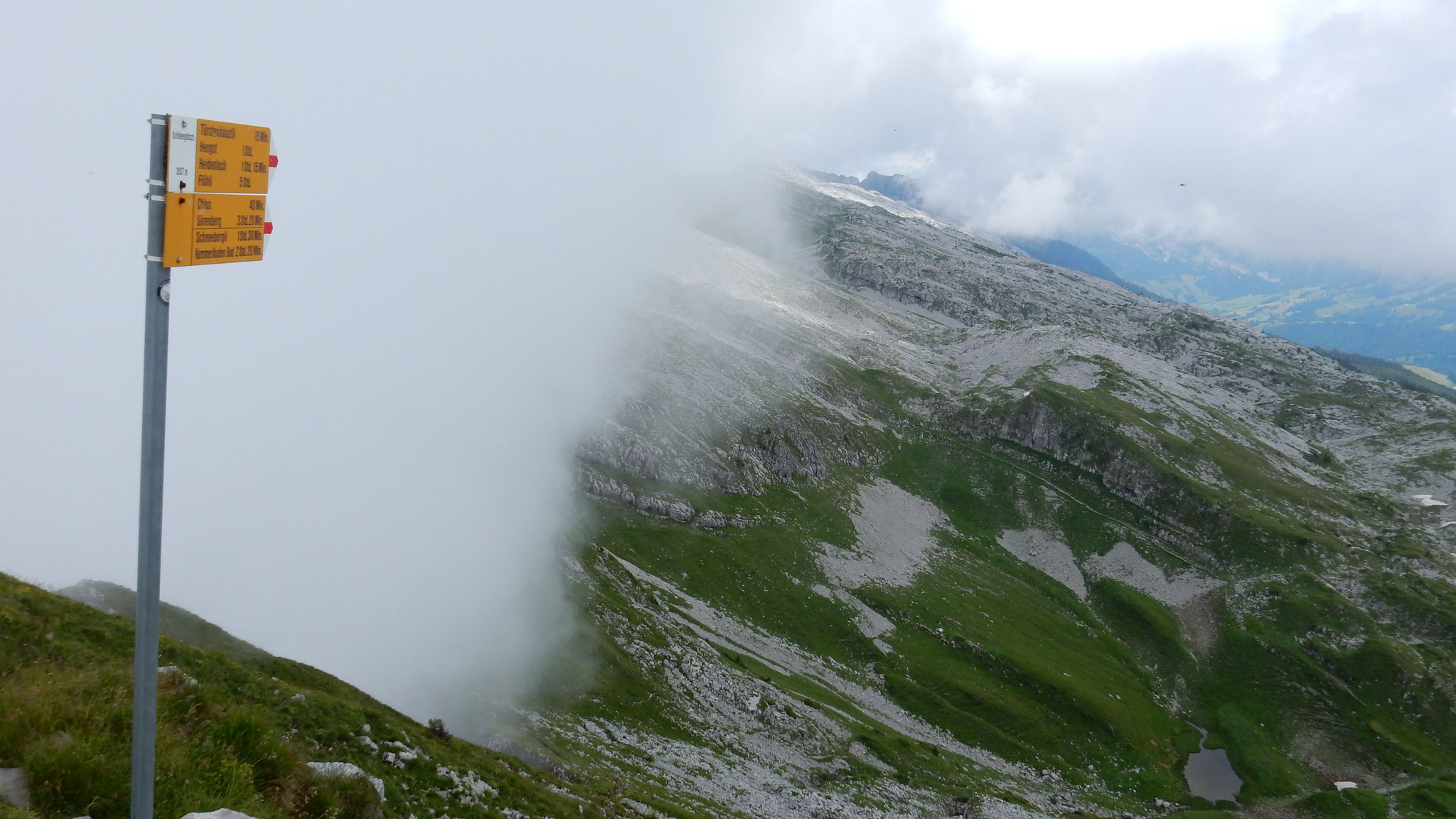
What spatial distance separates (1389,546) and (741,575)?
442 feet

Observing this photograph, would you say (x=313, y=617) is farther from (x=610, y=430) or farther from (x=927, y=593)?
(x=927, y=593)

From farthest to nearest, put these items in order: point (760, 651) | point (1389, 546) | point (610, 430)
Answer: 1. point (1389, 546)
2. point (610, 430)
3. point (760, 651)

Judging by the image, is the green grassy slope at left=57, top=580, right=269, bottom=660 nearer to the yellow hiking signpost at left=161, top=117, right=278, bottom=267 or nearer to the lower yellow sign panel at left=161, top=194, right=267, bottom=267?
the lower yellow sign panel at left=161, top=194, right=267, bottom=267

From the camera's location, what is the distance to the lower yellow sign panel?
869 cm

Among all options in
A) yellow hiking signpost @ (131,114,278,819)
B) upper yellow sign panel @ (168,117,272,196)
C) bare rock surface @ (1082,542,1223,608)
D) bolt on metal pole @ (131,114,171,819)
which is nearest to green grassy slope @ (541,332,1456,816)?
bare rock surface @ (1082,542,1223,608)

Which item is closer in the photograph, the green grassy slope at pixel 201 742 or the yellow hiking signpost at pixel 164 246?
the yellow hiking signpost at pixel 164 246

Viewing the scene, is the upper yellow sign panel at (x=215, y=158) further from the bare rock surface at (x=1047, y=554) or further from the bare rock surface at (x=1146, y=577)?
the bare rock surface at (x=1146, y=577)

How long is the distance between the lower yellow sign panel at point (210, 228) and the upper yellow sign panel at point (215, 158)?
127 millimetres

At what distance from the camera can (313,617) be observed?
6931 cm

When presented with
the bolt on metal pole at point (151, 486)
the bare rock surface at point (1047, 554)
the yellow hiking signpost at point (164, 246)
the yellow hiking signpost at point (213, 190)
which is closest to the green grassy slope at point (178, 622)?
the bolt on metal pole at point (151, 486)

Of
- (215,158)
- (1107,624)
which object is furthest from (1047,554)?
(215,158)

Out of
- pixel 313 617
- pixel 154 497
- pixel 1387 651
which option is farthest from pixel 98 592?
pixel 1387 651

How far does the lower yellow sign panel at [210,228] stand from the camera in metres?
8.69

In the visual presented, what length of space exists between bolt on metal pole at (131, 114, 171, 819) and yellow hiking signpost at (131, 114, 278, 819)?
0.01m
